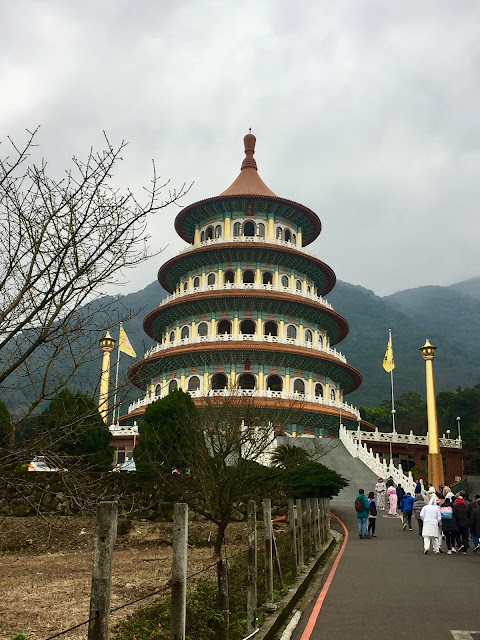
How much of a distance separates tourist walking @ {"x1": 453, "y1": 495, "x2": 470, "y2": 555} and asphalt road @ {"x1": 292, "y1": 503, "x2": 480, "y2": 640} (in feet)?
1.61

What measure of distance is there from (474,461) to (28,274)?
2325 inches

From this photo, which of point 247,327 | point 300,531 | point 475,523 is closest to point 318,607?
point 300,531

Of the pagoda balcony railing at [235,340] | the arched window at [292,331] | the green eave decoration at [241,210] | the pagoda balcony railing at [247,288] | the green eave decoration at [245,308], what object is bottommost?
the pagoda balcony railing at [235,340]

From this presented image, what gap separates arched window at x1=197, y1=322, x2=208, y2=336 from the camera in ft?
141

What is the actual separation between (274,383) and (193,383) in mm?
5383

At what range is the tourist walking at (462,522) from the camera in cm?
1648

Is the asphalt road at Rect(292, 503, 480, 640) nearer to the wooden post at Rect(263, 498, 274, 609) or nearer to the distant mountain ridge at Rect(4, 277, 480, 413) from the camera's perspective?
the wooden post at Rect(263, 498, 274, 609)

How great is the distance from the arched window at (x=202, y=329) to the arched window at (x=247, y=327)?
2492 mm

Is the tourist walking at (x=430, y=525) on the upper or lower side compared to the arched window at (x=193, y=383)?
lower

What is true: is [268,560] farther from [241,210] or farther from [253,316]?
[241,210]

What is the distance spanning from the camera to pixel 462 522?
16.5 meters

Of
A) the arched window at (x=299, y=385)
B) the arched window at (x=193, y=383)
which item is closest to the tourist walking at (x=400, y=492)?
the arched window at (x=299, y=385)

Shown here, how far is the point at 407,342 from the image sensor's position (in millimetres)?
136125

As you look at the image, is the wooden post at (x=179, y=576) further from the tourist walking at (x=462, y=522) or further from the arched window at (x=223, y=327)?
the arched window at (x=223, y=327)
